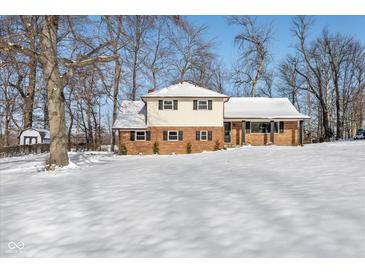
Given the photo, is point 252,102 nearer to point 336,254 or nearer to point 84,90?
point 84,90

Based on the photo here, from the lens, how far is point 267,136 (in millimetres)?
32281

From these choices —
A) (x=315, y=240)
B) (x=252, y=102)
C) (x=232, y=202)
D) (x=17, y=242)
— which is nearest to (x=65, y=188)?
(x=17, y=242)

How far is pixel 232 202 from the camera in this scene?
252 inches

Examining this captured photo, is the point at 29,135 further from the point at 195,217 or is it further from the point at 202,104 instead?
the point at 195,217

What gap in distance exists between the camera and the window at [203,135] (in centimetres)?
2981

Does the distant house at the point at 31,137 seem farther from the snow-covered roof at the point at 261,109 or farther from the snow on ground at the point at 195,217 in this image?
the snow on ground at the point at 195,217

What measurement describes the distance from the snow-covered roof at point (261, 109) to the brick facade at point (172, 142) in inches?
115

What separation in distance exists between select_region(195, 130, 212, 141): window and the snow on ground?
20.4 m

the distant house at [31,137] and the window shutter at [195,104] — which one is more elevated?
the window shutter at [195,104]

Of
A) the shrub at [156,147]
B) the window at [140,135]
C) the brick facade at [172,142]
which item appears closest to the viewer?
the shrub at [156,147]

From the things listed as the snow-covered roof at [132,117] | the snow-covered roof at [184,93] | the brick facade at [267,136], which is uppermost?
the snow-covered roof at [184,93]

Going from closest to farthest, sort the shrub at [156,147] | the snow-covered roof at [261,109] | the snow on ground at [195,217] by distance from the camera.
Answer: the snow on ground at [195,217] → the shrub at [156,147] → the snow-covered roof at [261,109]

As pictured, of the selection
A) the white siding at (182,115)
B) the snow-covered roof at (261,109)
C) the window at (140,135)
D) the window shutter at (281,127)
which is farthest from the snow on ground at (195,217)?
the window shutter at (281,127)

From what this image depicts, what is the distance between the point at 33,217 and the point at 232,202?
3.76m
